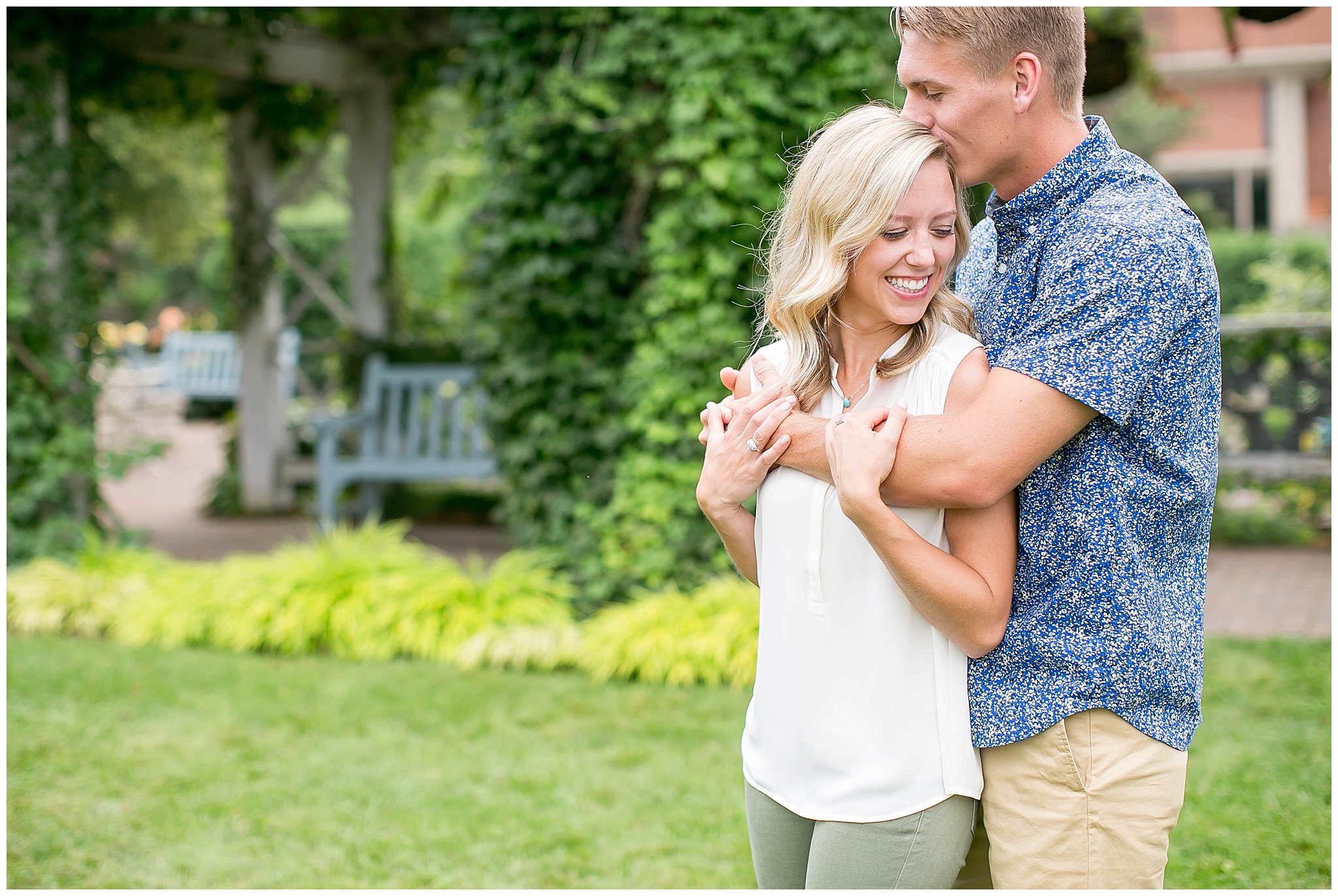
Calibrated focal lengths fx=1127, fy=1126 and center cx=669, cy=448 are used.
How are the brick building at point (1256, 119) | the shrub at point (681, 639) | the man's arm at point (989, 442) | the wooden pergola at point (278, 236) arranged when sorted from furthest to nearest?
the brick building at point (1256, 119) < the wooden pergola at point (278, 236) < the shrub at point (681, 639) < the man's arm at point (989, 442)

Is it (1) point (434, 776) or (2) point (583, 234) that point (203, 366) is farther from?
(1) point (434, 776)

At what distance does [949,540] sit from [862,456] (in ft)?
0.70

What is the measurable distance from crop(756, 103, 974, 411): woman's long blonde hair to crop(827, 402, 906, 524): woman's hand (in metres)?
0.13

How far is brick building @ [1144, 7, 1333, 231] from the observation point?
1670 cm

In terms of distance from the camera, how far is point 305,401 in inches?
455

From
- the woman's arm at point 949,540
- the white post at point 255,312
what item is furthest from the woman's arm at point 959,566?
the white post at point 255,312

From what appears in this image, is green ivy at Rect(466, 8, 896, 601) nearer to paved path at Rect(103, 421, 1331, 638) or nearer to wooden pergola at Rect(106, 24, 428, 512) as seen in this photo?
paved path at Rect(103, 421, 1331, 638)

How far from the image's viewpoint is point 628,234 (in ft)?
17.8

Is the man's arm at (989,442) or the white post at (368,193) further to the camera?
the white post at (368,193)

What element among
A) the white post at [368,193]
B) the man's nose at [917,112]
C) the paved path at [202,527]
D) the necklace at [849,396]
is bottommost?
the paved path at [202,527]

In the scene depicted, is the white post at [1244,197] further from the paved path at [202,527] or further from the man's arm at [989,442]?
the man's arm at [989,442]

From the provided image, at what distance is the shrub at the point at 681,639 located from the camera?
4684mm

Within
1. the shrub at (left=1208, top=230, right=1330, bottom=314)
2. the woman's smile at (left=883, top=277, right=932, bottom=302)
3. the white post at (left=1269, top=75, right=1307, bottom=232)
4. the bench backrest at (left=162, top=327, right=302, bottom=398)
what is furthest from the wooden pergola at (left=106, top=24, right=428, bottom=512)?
the white post at (left=1269, top=75, right=1307, bottom=232)

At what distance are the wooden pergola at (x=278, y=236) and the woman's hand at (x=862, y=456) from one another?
7397 mm
